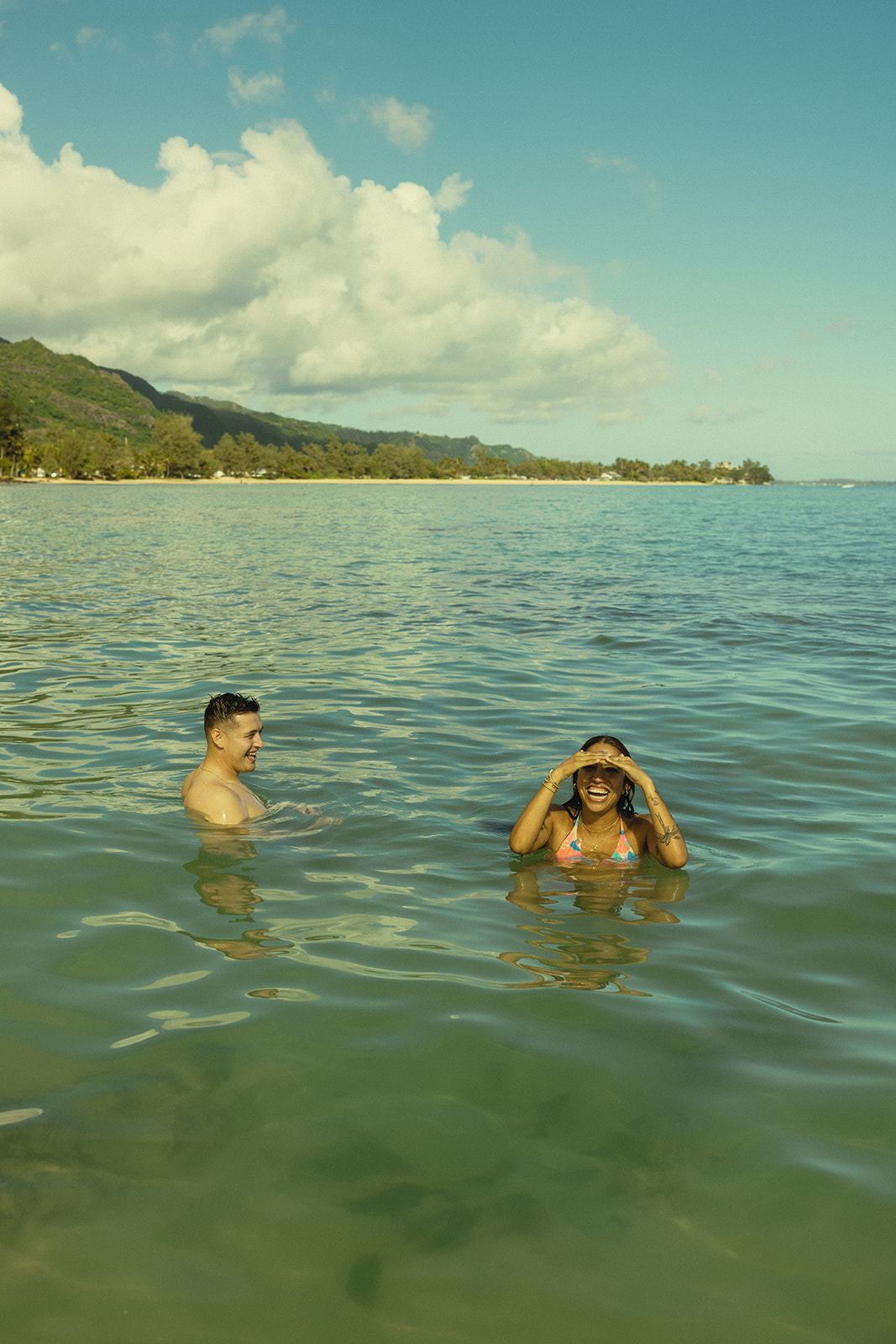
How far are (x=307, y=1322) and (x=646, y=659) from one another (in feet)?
42.0

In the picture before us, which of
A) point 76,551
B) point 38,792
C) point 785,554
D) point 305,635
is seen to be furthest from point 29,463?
point 38,792

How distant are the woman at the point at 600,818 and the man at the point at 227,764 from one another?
2.28m

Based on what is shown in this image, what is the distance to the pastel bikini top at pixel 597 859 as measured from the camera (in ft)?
22.7

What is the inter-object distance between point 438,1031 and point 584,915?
6.29 ft

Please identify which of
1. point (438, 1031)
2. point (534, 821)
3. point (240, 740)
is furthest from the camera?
point (240, 740)

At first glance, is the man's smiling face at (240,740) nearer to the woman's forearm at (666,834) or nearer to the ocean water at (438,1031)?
the ocean water at (438,1031)

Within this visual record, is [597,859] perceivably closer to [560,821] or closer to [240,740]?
[560,821]

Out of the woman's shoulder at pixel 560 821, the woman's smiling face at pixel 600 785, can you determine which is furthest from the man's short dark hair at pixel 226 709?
the woman's smiling face at pixel 600 785

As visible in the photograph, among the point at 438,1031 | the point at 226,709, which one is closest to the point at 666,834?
the point at 438,1031

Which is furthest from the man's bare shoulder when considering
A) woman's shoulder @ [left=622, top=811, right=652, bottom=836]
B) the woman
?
woman's shoulder @ [left=622, top=811, right=652, bottom=836]

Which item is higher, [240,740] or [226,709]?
[226,709]

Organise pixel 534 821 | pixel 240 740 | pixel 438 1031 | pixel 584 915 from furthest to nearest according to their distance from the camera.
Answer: pixel 240 740 → pixel 534 821 → pixel 584 915 → pixel 438 1031

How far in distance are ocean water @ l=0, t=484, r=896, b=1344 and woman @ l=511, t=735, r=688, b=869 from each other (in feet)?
0.65

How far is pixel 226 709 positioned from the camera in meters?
7.40
